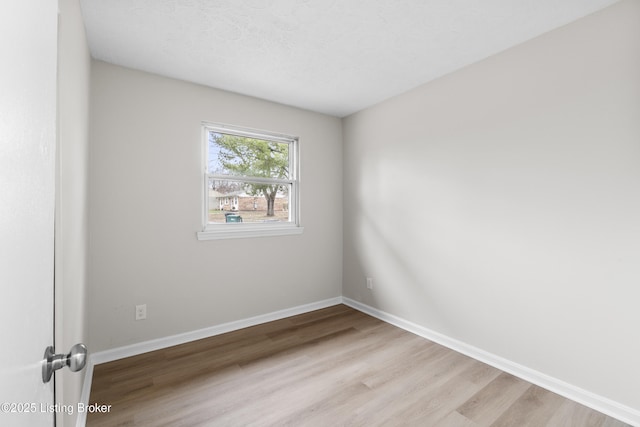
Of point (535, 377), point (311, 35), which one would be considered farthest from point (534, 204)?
point (311, 35)

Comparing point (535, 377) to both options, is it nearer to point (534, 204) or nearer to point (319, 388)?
point (534, 204)

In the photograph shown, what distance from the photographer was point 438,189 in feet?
8.65

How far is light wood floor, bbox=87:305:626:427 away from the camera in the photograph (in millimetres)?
1708

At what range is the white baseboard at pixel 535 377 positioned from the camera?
5.56 ft

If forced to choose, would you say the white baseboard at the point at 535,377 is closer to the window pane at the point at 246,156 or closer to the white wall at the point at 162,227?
the white wall at the point at 162,227

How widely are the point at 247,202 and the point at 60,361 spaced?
2485mm

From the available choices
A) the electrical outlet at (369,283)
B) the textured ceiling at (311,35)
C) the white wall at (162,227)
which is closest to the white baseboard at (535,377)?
the electrical outlet at (369,283)

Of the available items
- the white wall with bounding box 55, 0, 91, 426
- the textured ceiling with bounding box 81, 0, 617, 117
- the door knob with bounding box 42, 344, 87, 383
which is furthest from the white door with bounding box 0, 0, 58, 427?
the textured ceiling with bounding box 81, 0, 617, 117

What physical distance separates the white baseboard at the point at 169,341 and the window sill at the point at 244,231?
86 centimetres

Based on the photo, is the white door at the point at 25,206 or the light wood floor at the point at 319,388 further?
the light wood floor at the point at 319,388

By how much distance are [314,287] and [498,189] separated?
2.19 meters

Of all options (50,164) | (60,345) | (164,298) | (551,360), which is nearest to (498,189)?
(551,360)

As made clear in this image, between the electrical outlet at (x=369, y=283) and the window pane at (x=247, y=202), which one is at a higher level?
the window pane at (x=247, y=202)

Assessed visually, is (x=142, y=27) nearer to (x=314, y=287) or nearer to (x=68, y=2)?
(x=68, y=2)
